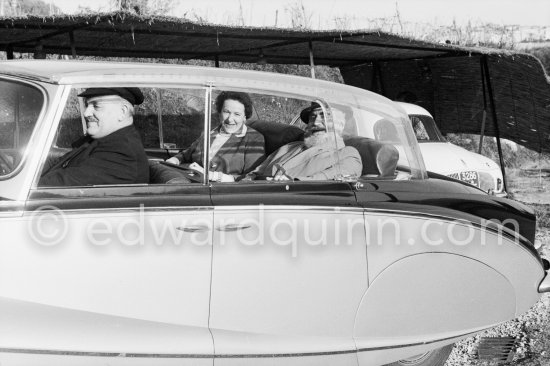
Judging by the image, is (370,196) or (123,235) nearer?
(123,235)

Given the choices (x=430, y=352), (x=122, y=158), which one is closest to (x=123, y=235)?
(x=122, y=158)

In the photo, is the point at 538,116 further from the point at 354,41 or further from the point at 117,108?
the point at 117,108

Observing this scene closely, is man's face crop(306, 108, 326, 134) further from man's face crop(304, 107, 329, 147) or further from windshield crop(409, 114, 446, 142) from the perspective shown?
windshield crop(409, 114, 446, 142)

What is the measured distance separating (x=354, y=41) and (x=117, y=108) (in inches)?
292

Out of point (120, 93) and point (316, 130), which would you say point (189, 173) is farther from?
point (316, 130)

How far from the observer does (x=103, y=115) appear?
3.93 metres

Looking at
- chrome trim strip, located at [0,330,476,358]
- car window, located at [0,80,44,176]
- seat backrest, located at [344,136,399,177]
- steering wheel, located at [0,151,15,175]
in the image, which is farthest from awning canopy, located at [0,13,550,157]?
chrome trim strip, located at [0,330,476,358]

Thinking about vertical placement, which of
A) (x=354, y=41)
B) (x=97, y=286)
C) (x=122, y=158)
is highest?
(x=354, y=41)

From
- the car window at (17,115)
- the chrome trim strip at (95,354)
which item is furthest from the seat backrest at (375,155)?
the car window at (17,115)

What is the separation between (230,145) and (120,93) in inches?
28.8

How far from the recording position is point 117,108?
12.9 ft

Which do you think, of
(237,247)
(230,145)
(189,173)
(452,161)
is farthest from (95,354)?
(452,161)

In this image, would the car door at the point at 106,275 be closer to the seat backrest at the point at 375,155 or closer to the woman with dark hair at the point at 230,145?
the woman with dark hair at the point at 230,145

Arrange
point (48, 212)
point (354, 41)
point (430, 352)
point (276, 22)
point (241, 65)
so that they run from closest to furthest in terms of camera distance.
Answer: point (48, 212) → point (430, 352) → point (276, 22) → point (354, 41) → point (241, 65)
